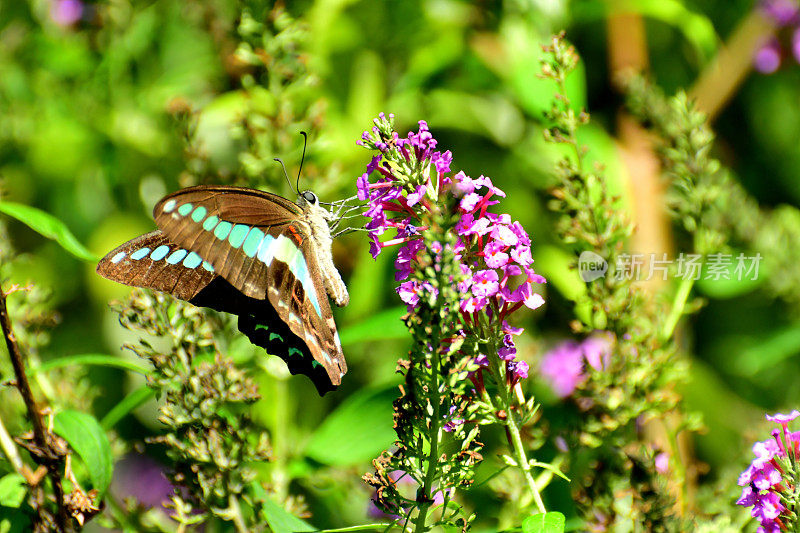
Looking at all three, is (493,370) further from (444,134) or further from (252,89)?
(444,134)

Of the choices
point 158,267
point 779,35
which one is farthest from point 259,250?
point 779,35

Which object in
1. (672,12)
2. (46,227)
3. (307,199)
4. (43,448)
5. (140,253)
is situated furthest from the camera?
(672,12)

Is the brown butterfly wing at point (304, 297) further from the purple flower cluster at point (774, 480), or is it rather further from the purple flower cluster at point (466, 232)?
the purple flower cluster at point (774, 480)

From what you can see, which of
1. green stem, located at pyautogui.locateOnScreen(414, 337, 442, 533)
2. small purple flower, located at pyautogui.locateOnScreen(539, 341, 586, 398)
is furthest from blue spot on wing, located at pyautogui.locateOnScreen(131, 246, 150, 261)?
small purple flower, located at pyautogui.locateOnScreen(539, 341, 586, 398)

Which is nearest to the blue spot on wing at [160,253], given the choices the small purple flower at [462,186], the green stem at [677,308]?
the small purple flower at [462,186]

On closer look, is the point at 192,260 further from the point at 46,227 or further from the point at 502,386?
the point at 502,386

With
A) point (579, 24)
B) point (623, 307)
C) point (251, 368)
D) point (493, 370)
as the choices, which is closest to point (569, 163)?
point (623, 307)
